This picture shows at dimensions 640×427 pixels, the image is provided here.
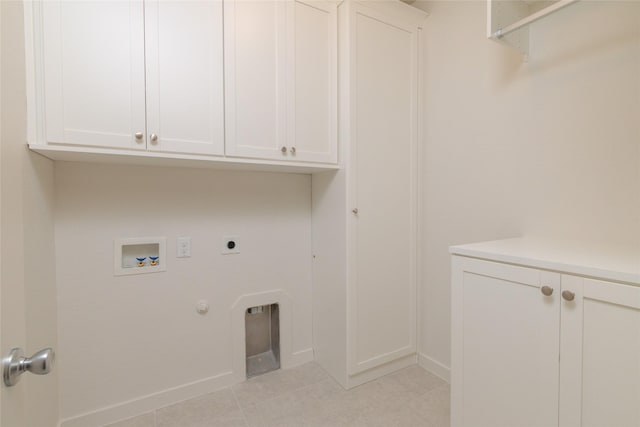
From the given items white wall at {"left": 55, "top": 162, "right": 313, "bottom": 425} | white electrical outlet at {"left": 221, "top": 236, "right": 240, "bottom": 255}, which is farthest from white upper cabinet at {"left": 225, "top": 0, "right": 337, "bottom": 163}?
white electrical outlet at {"left": 221, "top": 236, "right": 240, "bottom": 255}

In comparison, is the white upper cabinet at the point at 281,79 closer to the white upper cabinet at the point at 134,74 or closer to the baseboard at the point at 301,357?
the white upper cabinet at the point at 134,74

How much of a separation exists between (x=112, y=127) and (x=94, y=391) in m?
1.37

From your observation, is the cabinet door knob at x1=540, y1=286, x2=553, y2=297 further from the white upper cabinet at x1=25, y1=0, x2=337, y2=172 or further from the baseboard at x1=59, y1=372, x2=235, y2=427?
the baseboard at x1=59, y1=372, x2=235, y2=427

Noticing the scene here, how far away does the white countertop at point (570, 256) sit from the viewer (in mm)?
839

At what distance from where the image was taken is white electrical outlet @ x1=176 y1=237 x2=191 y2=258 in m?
1.75

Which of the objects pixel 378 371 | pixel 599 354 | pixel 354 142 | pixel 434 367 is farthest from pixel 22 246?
pixel 434 367

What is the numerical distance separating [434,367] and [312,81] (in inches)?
79.3

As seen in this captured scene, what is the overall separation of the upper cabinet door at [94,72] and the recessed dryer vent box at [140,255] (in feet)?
1.92

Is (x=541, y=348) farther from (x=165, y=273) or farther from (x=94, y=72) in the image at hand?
(x=94, y=72)

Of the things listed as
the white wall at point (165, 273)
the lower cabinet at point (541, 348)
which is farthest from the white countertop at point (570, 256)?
the white wall at point (165, 273)

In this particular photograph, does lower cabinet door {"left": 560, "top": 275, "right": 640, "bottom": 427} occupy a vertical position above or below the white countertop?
below

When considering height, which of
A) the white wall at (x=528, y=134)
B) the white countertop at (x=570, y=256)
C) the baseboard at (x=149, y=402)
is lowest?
the baseboard at (x=149, y=402)

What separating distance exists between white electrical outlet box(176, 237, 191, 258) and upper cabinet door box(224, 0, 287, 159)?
0.63 metres

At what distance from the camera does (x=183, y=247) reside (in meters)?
1.76
